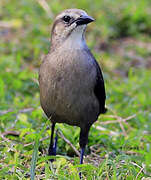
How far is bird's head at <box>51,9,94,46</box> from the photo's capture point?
3963 mm

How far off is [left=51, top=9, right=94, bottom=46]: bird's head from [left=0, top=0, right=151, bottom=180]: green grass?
85cm

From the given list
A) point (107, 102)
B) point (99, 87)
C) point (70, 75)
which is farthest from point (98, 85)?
point (107, 102)

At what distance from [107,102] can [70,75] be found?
8.61ft

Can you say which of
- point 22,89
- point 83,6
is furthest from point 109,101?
point 83,6

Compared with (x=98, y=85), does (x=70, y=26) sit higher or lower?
higher

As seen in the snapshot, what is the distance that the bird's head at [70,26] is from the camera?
3963mm

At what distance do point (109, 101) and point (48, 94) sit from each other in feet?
8.57

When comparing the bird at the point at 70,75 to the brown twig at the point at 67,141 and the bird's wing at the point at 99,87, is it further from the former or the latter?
the brown twig at the point at 67,141

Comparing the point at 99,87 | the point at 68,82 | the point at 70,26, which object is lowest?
the point at 99,87

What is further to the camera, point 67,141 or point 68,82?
point 67,141

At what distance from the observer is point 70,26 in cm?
400

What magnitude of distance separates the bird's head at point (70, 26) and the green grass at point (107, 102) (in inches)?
33.5

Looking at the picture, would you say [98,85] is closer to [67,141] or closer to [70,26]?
[70,26]

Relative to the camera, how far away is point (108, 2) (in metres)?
9.96
